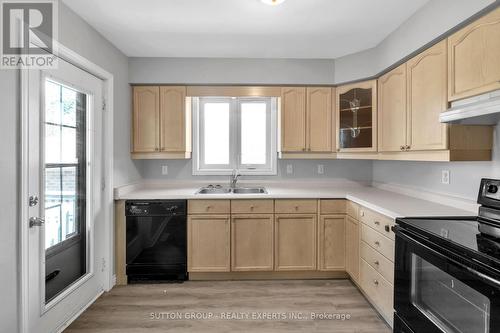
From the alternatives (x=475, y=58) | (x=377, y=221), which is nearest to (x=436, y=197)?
(x=377, y=221)

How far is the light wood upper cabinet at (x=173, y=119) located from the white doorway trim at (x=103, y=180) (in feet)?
1.96

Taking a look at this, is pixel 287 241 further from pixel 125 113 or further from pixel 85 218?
pixel 125 113

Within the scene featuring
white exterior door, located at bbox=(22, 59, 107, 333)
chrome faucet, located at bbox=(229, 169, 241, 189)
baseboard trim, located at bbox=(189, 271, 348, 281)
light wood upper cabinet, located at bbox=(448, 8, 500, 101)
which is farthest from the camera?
chrome faucet, located at bbox=(229, 169, 241, 189)

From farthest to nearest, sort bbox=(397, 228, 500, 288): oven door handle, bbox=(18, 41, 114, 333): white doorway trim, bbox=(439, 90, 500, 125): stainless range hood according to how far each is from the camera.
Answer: bbox=(18, 41, 114, 333): white doorway trim, bbox=(439, 90, 500, 125): stainless range hood, bbox=(397, 228, 500, 288): oven door handle

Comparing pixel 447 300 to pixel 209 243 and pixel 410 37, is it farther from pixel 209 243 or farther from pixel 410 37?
pixel 209 243

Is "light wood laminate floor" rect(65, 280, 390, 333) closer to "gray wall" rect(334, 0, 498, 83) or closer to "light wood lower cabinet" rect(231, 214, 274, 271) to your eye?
"light wood lower cabinet" rect(231, 214, 274, 271)

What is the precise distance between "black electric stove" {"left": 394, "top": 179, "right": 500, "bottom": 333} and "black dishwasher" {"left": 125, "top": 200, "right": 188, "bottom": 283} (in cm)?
196

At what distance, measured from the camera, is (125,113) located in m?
3.09

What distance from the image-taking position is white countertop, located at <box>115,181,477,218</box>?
207 centimetres

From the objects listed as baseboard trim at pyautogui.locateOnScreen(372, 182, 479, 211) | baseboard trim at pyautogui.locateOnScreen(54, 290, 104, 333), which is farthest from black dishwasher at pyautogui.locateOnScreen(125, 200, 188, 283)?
baseboard trim at pyautogui.locateOnScreen(372, 182, 479, 211)

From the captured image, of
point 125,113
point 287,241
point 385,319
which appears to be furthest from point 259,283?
point 125,113

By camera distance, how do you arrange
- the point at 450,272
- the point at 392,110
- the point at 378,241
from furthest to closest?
the point at 392,110
the point at 378,241
the point at 450,272

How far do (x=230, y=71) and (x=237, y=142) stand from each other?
847 mm

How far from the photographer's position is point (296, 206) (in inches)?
116
